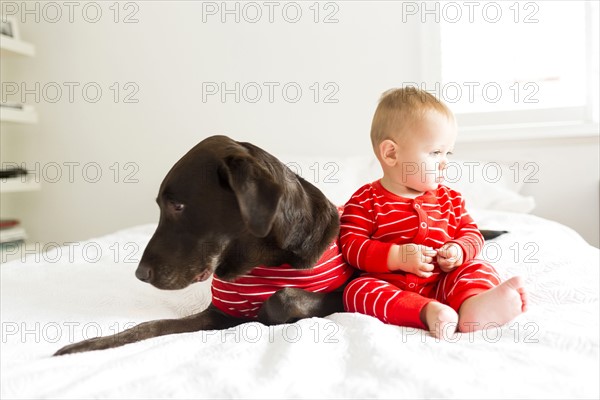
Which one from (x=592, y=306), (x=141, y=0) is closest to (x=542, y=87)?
(x=592, y=306)

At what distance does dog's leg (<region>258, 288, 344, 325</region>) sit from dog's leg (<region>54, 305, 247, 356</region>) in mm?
108

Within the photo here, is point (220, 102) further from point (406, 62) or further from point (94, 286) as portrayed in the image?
point (94, 286)

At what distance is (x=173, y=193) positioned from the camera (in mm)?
1127

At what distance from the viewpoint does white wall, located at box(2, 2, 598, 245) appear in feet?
9.73

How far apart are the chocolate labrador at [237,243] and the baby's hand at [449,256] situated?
227 millimetres

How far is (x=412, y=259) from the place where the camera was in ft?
4.03

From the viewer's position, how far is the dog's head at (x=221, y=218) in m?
1.08
